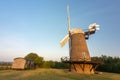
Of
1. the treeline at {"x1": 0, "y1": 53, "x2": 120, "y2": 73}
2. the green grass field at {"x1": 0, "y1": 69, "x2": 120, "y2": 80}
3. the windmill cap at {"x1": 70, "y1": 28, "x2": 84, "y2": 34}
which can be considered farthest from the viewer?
the treeline at {"x1": 0, "y1": 53, "x2": 120, "y2": 73}

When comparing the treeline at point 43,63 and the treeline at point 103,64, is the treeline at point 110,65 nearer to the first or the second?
Answer: the treeline at point 103,64

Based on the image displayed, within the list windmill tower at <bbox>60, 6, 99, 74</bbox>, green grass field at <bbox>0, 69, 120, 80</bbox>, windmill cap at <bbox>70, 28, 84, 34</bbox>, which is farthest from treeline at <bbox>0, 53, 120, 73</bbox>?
green grass field at <bbox>0, 69, 120, 80</bbox>

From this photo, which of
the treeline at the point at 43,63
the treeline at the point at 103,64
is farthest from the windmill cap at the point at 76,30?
the treeline at the point at 43,63

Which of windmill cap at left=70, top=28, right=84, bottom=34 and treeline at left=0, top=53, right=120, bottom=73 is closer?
windmill cap at left=70, top=28, right=84, bottom=34

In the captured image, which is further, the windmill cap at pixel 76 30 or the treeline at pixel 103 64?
the treeline at pixel 103 64

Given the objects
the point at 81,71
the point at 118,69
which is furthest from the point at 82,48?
the point at 118,69

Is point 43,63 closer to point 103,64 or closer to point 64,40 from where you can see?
point 103,64

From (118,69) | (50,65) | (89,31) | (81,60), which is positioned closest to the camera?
(81,60)

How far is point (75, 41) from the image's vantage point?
31.0m

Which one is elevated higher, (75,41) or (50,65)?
(75,41)

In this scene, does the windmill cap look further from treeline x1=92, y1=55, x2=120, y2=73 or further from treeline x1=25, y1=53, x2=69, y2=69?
treeline x1=25, y1=53, x2=69, y2=69

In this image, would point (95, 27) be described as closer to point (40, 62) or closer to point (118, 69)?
point (118, 69)

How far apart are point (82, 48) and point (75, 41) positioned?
1.73 metres

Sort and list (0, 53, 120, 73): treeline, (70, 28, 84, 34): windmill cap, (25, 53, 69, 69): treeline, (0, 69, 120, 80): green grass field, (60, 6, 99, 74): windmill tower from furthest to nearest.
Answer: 1. (25, 53, 69, 69): treeline
2. (0, 53, 120, 73): treeline
3. (70, 28, 84, 34): windmill cap
4. (60, 6, 99, 74): windmill tower
5. (0, 69, 120, 80): green grass field
